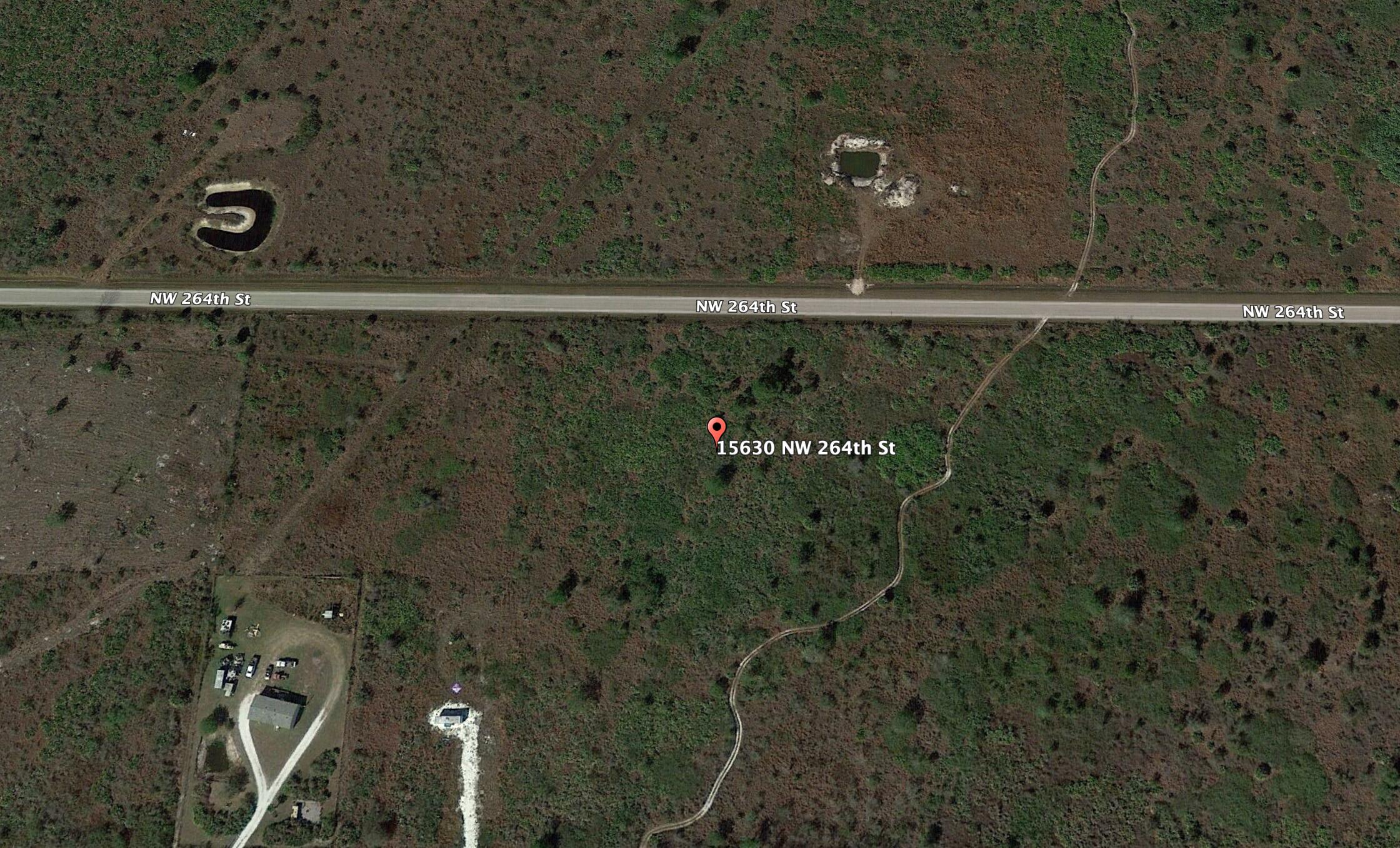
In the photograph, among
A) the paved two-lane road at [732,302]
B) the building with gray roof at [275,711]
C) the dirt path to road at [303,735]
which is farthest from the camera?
the paved two-lane road at [732,302]

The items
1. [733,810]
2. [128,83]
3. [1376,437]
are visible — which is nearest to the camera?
[733,810]

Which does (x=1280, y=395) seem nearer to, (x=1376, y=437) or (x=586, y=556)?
(x=1376, y=437)

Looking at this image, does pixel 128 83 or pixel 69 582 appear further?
pixel 128 83

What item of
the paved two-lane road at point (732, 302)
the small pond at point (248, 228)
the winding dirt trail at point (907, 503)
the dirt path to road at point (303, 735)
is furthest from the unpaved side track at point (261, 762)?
the small pond at point (248, 228)

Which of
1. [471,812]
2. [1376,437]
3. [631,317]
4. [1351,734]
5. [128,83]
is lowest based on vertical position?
[471,812]

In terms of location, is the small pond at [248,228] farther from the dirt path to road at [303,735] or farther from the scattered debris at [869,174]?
the scattered debris at [869,174]

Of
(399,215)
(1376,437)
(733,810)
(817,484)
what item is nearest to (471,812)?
(733,810)

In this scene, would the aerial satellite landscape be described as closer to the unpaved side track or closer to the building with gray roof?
the unpaved side track
